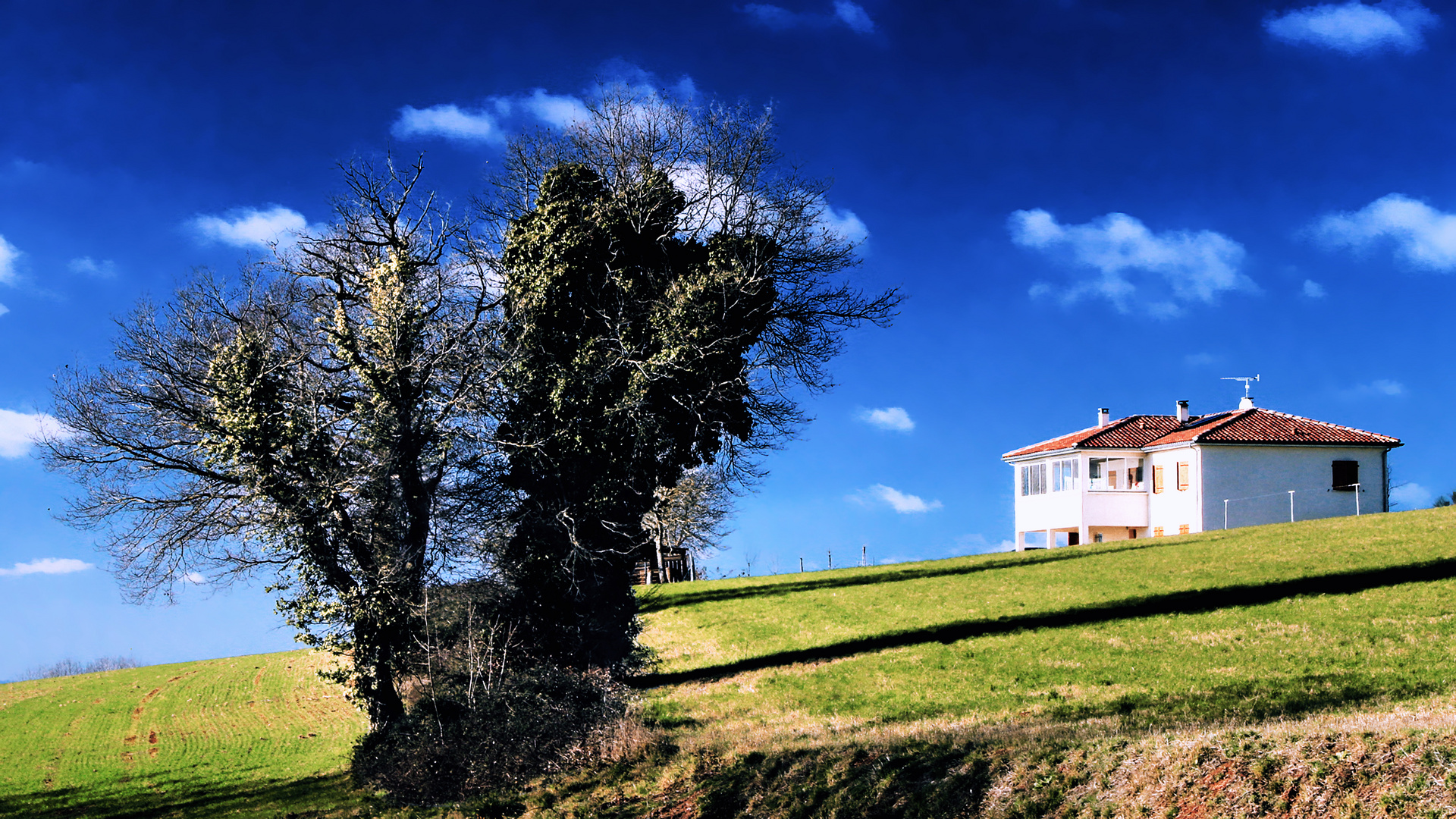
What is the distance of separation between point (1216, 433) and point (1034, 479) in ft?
27.9

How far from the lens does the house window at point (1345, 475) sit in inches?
1551

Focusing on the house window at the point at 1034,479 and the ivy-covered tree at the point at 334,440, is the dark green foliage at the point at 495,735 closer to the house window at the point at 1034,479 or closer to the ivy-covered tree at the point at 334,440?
the ivy-covered tree at the point at 334,440

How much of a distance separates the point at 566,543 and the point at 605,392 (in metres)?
3.42

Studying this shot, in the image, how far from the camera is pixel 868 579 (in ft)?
116

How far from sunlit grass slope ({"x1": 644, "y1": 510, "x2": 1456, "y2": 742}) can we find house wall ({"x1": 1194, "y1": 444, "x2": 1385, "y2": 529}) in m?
6.90

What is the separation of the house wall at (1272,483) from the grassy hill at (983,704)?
668 cm

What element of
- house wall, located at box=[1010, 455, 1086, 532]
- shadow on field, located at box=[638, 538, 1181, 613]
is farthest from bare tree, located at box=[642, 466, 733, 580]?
house wall, located at box=[1010, 455, 1086, 532]

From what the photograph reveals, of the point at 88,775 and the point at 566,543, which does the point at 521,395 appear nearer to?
the point at 566,543

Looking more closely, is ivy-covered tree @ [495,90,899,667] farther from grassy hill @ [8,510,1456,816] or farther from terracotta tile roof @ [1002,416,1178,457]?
terracotta tile roof @ [1002,416,1178,457]

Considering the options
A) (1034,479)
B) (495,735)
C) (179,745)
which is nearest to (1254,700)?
(495,735)

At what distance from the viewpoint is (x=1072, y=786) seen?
9.00 m

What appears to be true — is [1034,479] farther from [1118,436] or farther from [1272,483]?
[1272,483]

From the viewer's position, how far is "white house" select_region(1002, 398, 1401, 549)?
3900cm

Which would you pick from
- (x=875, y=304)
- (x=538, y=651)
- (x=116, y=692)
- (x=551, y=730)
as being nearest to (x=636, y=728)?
(x=551, y=730)
